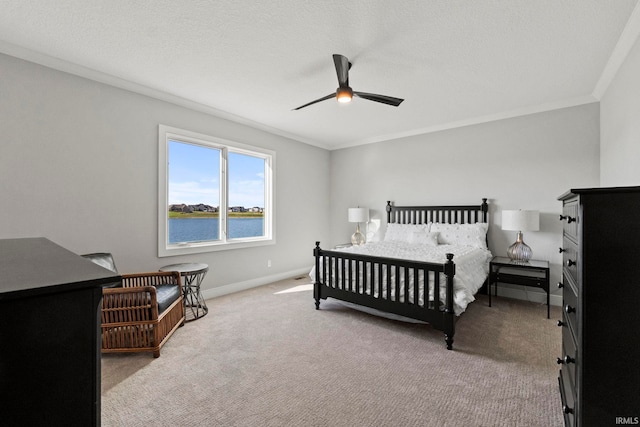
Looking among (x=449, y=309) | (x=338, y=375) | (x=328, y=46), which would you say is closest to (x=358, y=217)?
(x=449, y=309)

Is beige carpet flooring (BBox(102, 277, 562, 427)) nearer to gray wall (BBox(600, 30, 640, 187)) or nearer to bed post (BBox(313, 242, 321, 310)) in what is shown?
bed post (BBox(313, 242, 321, 310))

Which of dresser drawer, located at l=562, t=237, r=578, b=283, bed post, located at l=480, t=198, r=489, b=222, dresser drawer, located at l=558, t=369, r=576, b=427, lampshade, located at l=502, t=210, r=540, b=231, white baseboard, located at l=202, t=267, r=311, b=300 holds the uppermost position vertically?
bed post, located at l=480, t=198, r=489, b=222

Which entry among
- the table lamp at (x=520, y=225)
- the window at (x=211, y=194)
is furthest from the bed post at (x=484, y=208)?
the window at (x=211, y=194)

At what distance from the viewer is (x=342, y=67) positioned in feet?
7.94

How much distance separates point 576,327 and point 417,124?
383cm

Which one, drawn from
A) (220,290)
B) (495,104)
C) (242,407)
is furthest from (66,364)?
(495,104)

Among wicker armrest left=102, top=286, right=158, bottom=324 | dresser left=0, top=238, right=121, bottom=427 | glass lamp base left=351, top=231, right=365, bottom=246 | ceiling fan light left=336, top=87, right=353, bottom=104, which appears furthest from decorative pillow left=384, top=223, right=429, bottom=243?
dresser left=0, top=238, right=121, bottom=427

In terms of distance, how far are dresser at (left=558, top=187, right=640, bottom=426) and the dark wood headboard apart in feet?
10.7

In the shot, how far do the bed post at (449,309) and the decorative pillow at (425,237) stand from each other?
167 cm

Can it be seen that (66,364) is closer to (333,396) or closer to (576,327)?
(333,396)

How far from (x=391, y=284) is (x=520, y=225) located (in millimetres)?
1995

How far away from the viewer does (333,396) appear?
1877mm

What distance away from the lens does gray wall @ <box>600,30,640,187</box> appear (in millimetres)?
2273

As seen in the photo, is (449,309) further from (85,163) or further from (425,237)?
(85,163)
